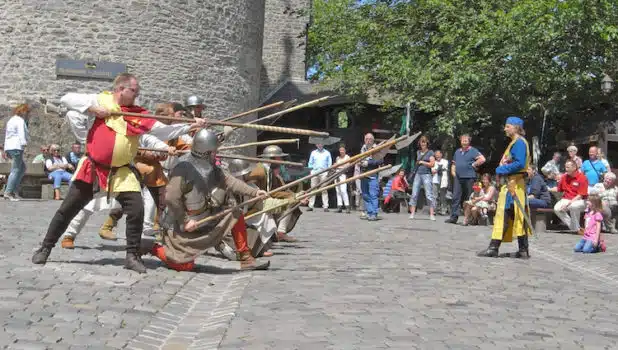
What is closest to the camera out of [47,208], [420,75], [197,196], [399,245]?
[197,196]

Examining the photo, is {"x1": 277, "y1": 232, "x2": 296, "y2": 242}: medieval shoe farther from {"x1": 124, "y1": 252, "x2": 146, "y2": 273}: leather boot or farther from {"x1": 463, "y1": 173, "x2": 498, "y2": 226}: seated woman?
{"x1": 463, "y1": 173, "x2": 498, "y2": 226}: seated woman

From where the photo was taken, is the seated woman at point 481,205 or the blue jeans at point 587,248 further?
the seated woman at point 481,205

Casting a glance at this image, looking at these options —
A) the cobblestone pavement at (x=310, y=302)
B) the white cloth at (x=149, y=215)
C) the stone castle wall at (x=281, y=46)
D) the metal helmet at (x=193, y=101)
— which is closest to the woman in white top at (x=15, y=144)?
the cobblestone pavement at (x=310, y=302)

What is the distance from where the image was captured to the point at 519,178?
11141 mm

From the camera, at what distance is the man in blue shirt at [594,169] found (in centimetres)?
1775

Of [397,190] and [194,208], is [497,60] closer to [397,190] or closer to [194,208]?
[397,190]

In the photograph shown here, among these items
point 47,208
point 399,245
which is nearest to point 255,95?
point 47,208

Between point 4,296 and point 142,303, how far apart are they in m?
0.88

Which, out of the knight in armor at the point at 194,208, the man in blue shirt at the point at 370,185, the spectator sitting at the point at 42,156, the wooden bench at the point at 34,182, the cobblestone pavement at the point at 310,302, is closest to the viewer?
the cobblestone pavement at the point at 310,302

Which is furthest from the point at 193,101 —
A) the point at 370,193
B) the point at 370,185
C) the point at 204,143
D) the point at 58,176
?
the point at 58,176

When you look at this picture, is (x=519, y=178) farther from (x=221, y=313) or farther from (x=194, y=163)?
(x=221, y=313)

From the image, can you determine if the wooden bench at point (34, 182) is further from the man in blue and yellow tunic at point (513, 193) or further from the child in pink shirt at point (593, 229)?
the man in blue and yellow tunic at point (513, 193)

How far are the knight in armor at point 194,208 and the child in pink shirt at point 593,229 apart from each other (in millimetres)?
5549

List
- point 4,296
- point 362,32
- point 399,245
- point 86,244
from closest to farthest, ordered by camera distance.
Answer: point 4,296
point 86,244
point 399,245
point 362,32
